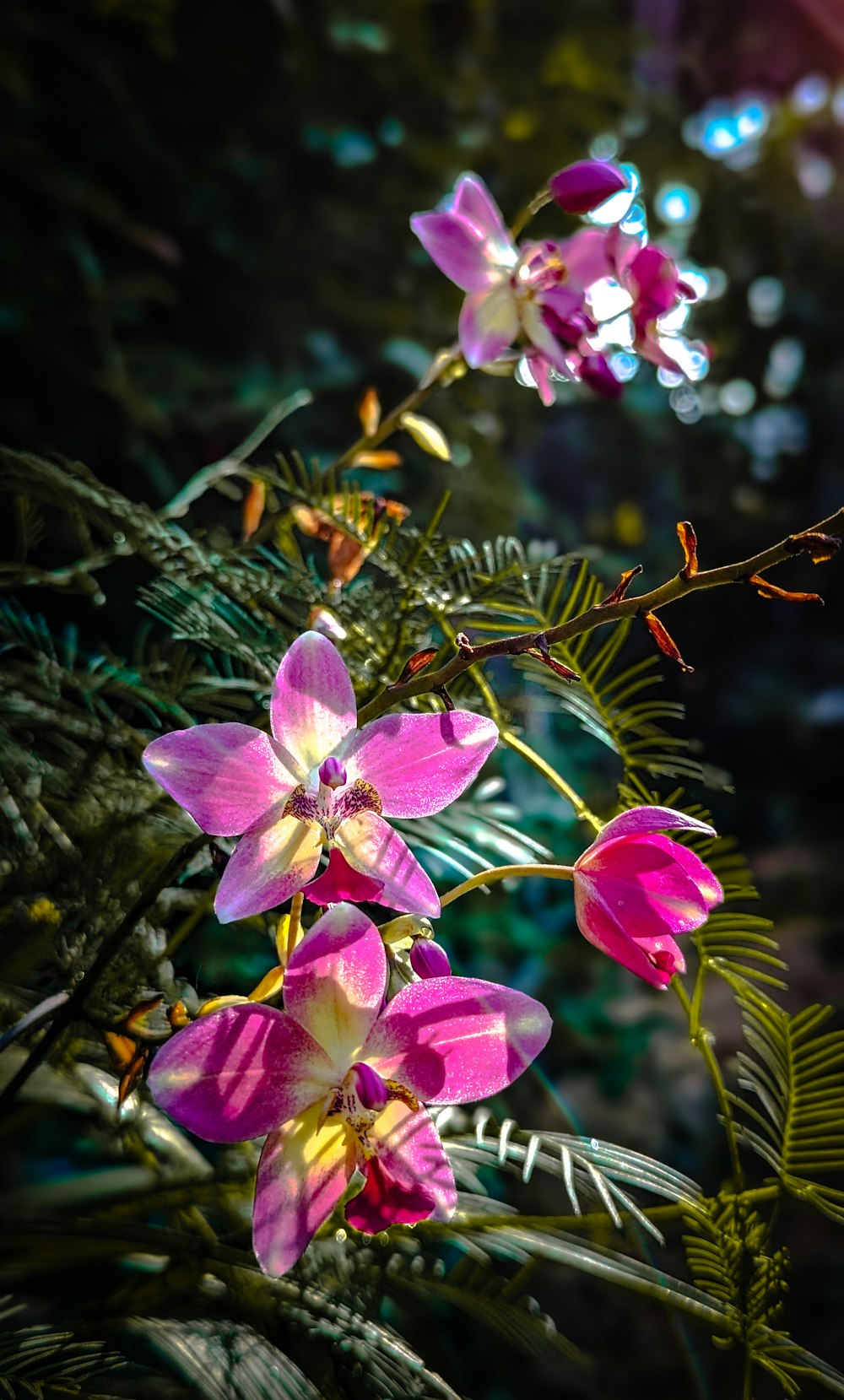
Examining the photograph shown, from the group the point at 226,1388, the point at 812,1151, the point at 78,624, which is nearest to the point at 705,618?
the point at 78,624

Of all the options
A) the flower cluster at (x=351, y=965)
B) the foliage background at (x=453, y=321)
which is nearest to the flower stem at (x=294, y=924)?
the flower cluster at (x=351, y=965)

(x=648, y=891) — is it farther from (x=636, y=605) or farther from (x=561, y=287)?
(x=561, y=287)

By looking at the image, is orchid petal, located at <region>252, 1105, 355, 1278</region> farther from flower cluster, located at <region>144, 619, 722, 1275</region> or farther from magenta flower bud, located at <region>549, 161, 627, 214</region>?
magenta flower bud, located at <region>549, 161, 627, 214</region>

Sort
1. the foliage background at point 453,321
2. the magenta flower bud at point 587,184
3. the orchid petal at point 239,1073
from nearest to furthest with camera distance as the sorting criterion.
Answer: the orchid petal at point 239,1073
the magenta flower bud at point 587,184
the foliage background at point 453,321

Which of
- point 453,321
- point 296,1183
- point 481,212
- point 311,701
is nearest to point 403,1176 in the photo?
point 296,1183

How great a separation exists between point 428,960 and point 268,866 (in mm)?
56

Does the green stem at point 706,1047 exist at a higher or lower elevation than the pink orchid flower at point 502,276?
lower

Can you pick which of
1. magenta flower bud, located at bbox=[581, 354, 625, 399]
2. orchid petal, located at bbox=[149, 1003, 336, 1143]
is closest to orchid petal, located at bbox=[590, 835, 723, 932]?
orchid petal, located at bbox=[149, 1003, 336, 1143]

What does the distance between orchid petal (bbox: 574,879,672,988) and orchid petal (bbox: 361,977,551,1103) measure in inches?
1.2

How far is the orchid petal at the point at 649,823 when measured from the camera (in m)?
0.28

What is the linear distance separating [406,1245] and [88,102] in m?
1.19

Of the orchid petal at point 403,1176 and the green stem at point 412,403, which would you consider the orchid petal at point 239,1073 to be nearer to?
the orchid petal at point 403,1176

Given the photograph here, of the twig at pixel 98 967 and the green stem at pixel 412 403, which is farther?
the green stem at pixel 412 403

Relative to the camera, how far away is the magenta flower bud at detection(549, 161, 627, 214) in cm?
43
